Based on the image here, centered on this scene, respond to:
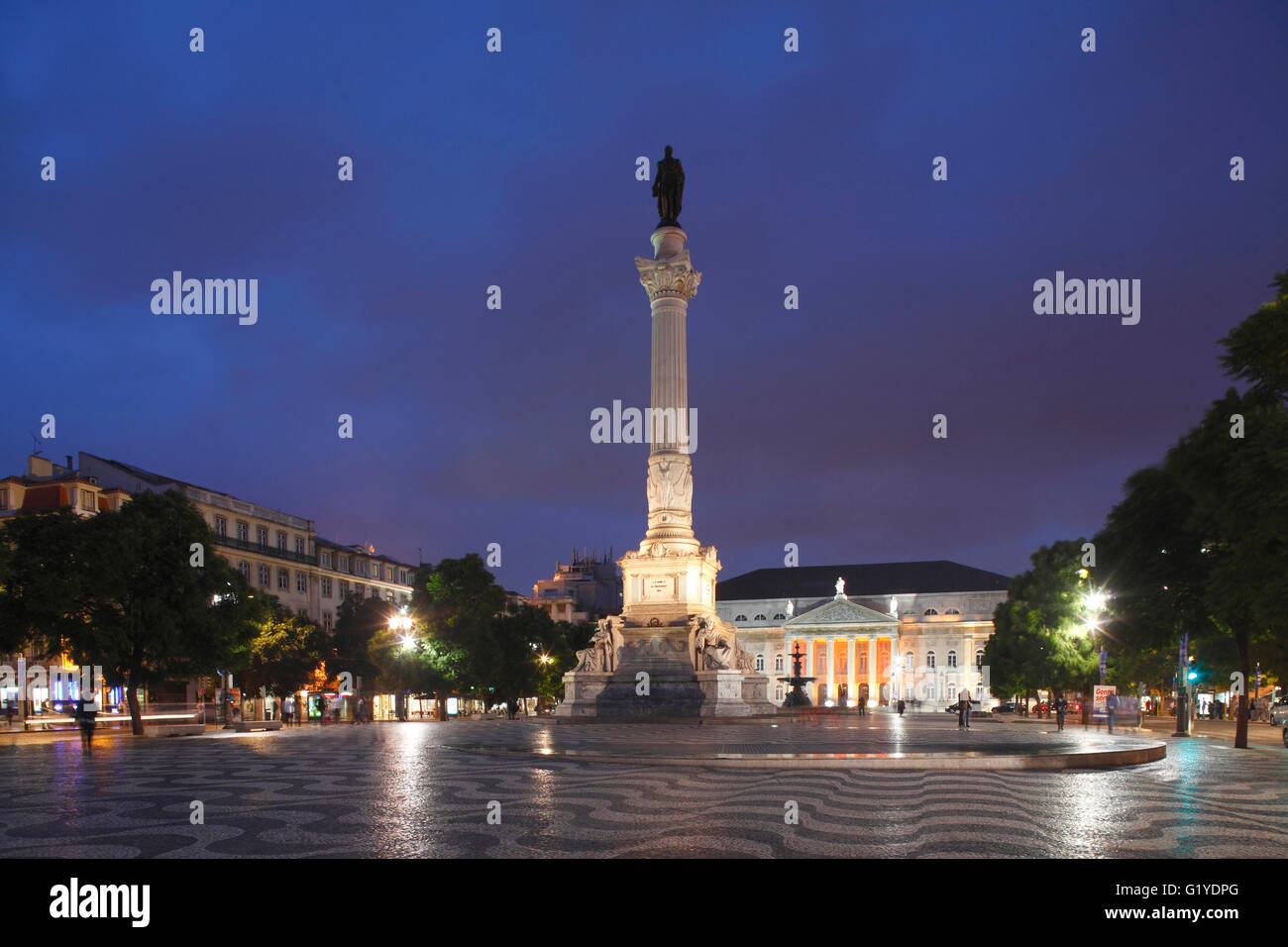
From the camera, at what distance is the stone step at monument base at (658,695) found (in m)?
39.9

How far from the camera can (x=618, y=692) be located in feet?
136

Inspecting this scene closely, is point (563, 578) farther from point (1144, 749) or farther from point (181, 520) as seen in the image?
point (1144, 749)

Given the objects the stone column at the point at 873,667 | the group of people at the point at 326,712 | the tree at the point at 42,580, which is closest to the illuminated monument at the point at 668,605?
the group of people at the point at 326,712

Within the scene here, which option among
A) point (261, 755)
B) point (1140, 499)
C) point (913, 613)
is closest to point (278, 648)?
point (261, 755)

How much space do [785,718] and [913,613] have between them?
3804 inches

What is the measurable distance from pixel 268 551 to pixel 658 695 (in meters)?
50.5

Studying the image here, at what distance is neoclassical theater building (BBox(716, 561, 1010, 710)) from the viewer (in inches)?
5098

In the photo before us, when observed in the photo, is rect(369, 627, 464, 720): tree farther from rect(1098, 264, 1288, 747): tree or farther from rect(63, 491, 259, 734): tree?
rect(1098, 264, 1288, 747): tree

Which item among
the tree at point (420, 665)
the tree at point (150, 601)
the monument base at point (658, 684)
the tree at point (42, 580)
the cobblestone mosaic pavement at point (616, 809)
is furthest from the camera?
the tree at point (420, 665)

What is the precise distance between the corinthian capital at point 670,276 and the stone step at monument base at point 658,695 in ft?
56.5

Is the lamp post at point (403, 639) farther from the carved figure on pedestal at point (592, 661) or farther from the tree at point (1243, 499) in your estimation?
the tree at point (1243, 499)

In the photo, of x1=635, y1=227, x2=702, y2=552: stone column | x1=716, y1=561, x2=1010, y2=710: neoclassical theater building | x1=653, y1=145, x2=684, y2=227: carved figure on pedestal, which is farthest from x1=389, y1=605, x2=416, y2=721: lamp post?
x1=716, y1=561, x2=1010, y2=710: neoclassical theater building

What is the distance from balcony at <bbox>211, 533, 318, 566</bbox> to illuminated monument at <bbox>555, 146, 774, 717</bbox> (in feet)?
133

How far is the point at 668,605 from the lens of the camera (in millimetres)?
42906
